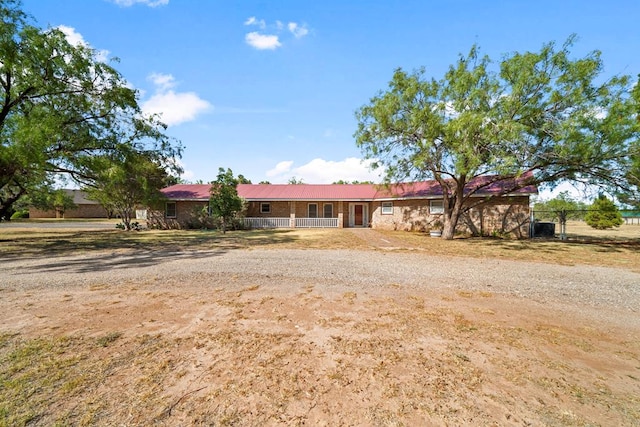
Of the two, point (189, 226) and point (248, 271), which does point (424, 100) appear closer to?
point (248, 271)

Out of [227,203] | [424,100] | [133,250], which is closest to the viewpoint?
[133,250]

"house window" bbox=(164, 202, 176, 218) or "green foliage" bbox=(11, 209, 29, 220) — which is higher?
"house window" bbox=(164, 202, 176, 218)

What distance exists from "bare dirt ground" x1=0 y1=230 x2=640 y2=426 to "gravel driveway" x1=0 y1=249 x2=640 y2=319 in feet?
0.33

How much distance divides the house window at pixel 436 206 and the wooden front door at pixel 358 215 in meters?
6.38

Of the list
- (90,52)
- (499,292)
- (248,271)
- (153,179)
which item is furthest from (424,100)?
(153,179)

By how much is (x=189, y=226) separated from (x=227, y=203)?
276 inches

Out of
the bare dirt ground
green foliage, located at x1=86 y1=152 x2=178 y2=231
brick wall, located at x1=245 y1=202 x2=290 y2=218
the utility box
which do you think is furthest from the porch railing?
the bare dirt ground

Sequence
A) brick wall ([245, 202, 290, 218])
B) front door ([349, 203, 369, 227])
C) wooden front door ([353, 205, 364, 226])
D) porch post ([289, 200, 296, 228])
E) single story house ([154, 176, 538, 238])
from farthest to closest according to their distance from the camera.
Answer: wooden front door ([353, 205, 364, 226])
front door ([349, 203, 369, 227])
brick wall ([245, 202, 290, 218])
porch post ([289, 200, 296, 228])
single story house ([154, 176, 538, 238])

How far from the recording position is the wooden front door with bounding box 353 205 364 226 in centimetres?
2539

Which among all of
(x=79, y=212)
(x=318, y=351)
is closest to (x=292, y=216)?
(x=318, y=351)

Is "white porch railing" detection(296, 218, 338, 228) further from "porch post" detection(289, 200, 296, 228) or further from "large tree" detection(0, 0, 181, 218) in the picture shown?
"large tree" detection(0, 0, 181, 218)

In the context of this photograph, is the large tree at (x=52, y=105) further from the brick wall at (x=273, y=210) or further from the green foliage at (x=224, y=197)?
the brick wall at (x=273, y=210)

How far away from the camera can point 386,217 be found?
77.0 ft

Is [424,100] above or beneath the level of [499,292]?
above
